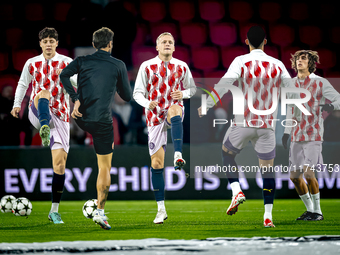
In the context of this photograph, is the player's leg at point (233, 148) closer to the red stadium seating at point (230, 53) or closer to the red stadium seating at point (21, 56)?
the red stadium seating at point (230, 53)

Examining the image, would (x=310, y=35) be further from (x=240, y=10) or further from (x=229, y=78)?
(x=229, y=78)

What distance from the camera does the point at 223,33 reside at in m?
11.1

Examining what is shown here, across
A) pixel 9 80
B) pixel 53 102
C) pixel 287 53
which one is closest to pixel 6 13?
pixel 9 80

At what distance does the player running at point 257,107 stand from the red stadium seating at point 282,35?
6152mm

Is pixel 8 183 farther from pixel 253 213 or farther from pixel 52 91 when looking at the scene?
pixel 253 213

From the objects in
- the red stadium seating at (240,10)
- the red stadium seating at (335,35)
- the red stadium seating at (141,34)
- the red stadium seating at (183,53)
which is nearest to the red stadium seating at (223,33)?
the red stadium seating at (240,10)

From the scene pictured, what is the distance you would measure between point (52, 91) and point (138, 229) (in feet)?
6.55

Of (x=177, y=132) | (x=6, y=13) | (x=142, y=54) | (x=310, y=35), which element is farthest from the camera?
(x=310, y=35)

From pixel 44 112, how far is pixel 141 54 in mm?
5446

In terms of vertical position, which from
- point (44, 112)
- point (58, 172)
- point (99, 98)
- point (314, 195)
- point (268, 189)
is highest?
point (99, 98)

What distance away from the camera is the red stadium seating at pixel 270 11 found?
11156mm

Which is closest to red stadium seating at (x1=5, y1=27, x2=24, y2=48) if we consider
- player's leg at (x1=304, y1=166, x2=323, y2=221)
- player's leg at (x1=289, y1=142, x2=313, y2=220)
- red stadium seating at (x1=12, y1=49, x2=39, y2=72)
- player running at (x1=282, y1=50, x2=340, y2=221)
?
red stadium seating at (x1=12, y1=49, x2=39, y2=72)

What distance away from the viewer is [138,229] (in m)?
4.94

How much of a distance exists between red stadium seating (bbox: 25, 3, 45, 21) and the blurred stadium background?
2cm
